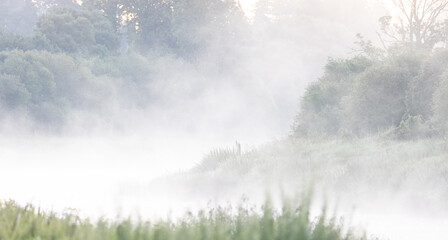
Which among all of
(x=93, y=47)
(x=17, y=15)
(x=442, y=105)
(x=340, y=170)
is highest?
(x=17, y=15)

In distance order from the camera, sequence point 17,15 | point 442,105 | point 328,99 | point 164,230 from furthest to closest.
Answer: point 17,15
point 328,99
point 442,105
point 164,230

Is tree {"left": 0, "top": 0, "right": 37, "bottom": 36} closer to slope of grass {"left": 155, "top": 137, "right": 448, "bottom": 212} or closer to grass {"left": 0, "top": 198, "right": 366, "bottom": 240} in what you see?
slope of grass {"left": 155, "top": 137, "right": 448, "bottom": 212}

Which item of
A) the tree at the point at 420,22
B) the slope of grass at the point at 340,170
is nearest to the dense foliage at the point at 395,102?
the slope of grass at the point at 340,170

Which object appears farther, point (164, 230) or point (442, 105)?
point (442, 105)

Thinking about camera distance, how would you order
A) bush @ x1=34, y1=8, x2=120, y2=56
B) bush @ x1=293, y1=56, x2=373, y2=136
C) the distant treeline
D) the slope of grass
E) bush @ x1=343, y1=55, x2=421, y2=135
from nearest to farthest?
1. the slope of grass
2. bush @ x1=343, y1=55, x2=421, y2=135
3. bush @ x1=293, y1=56, x2=373, y2=136
4. the distant treeline
5. bush @ x1=34, y1=8, x2=120, y2=56

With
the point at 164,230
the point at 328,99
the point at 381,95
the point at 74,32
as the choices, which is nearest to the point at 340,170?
the point at 381,95

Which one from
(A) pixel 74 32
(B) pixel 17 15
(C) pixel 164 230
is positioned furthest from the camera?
(B) pixel 17 15

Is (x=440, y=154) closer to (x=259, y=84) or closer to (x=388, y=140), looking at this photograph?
(x=388, y=140)

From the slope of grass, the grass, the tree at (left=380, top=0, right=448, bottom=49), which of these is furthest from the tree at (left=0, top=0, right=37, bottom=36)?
the grass

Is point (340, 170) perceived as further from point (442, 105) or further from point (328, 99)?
point (328, 99)

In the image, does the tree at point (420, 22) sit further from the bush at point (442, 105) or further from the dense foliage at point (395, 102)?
the bush at point (442, 105)

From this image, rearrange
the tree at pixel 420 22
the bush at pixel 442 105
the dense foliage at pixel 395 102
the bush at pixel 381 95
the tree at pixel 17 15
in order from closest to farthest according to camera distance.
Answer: the bush at pixel 442 105 < the dense foliage at pixel 395 102 < the bush at pixel 381 95 < the tree at pixel 420 22 < the tree at pixel 17 15

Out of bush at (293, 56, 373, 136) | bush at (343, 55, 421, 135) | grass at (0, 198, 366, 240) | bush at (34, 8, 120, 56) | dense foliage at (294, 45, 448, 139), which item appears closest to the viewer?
grass at (0, 198, 366, 240)

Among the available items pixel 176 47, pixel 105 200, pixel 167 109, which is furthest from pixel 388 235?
pixel 176 47
